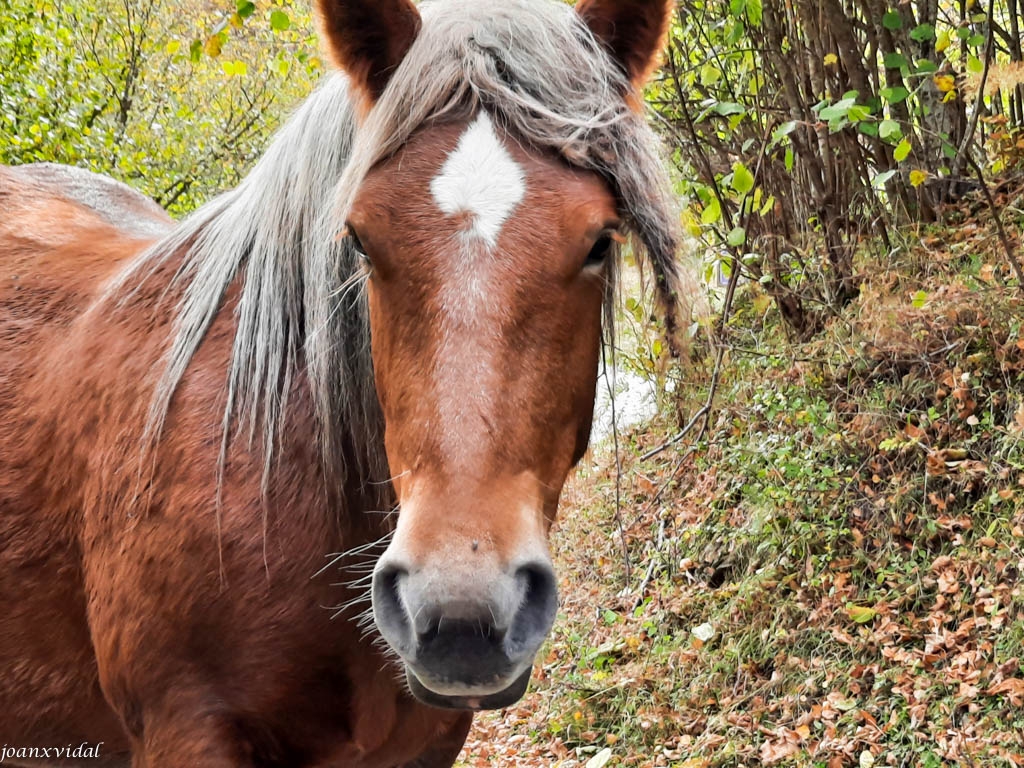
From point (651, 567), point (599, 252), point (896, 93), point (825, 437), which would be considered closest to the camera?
point (599, 252)

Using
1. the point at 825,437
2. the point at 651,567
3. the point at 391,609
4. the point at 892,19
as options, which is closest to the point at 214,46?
the point at 391,609

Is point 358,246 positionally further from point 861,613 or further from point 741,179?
point 861,613

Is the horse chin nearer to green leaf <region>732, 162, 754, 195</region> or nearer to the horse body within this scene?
the horse body

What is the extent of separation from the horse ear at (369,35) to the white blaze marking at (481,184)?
35cm

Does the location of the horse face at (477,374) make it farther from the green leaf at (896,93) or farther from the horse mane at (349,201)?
the green leaf at (896,93)

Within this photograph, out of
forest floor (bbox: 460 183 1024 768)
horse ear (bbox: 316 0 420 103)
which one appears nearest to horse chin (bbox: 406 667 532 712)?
horse ear (bbox: 316 0 420 103)

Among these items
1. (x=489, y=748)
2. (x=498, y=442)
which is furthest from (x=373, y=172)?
(x=489, y=748)

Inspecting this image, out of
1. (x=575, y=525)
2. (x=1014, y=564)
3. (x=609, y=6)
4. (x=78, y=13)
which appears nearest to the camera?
(x=609, y=6)

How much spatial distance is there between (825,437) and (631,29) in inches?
139

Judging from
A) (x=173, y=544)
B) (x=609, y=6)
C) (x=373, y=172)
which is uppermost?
(x=609, y=6)

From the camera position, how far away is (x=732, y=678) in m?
4.71

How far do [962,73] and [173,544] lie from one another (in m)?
4.33

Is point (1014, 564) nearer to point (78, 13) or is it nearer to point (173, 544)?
point (173, 544)

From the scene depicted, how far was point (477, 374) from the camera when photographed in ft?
5.86
